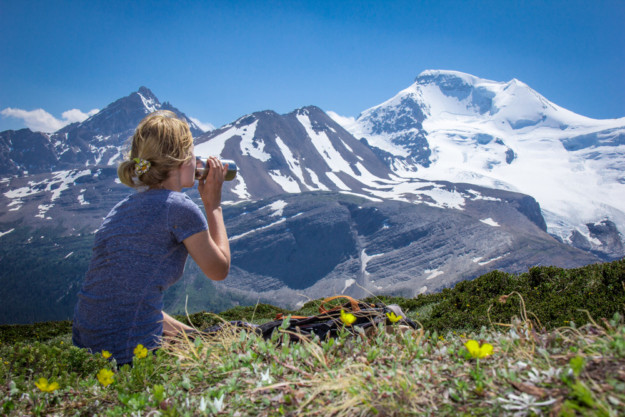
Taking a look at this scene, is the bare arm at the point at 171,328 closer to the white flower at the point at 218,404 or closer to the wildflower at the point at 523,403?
the white flower at the point at 218,404

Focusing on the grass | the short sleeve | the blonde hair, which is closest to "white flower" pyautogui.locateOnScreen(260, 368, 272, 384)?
the grass

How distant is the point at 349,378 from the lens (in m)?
2.28

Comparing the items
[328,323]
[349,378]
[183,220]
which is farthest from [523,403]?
[183,220]

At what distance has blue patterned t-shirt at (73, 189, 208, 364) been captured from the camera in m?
3.80

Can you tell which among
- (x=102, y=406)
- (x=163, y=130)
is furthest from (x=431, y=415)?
(x=163, y=130)

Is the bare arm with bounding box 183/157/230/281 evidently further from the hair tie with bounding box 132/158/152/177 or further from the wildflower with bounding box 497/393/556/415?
the wildflower with bounding box 497/393/556/415

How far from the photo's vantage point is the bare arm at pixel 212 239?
3.85 meters

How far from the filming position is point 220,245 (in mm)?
4230

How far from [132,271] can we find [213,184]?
51.1 inches

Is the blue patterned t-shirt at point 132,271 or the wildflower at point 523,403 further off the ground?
the blue patterned t-shirt at point 132,271

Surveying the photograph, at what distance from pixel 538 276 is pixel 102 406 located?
8.21 meters

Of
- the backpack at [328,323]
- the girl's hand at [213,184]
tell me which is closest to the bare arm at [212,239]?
the girl's hand at [213,184]

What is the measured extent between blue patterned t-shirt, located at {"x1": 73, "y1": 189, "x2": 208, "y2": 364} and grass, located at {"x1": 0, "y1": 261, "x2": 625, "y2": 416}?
378 mm

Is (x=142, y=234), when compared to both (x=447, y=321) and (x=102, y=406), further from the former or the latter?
(x=447, y=321)
